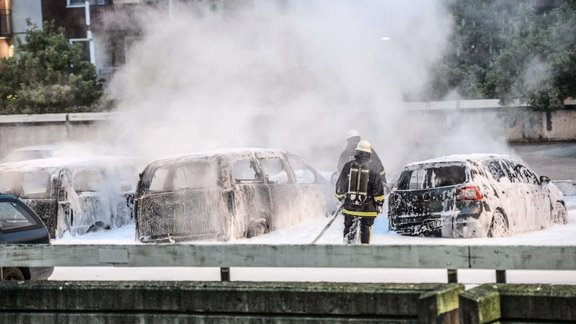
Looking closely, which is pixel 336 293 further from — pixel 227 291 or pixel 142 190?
pixel 142 190

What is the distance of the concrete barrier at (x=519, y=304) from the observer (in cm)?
725

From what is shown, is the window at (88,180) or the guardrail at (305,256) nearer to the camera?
the guardrail at (305,256)

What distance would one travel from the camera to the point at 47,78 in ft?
123

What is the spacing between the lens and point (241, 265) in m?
9.56

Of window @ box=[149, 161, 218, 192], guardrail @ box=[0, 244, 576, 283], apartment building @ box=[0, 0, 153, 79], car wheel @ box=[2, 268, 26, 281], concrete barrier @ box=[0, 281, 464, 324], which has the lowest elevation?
car wheel @ box=[2, 268, 26, 281]

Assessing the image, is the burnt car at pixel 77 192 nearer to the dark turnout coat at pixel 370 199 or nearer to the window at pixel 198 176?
the window at pixel 198 176

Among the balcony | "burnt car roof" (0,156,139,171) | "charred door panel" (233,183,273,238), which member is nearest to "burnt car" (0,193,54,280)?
"charred door panel" (233,183,273,238)

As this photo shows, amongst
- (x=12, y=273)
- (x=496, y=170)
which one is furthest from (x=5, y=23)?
(x=12, y=273)

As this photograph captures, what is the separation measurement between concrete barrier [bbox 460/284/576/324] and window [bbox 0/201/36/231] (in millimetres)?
7256

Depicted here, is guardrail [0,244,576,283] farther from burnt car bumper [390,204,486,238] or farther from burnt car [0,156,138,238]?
burnt car [0,156,138,238]

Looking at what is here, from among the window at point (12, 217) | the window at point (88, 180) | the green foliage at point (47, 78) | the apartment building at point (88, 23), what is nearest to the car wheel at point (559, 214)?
the window at point (88, 180)

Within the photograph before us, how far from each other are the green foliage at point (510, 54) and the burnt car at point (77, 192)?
12.5m

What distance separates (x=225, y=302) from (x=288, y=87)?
22.6 metres

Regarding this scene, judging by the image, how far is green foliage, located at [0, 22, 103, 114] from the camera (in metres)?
37.1
